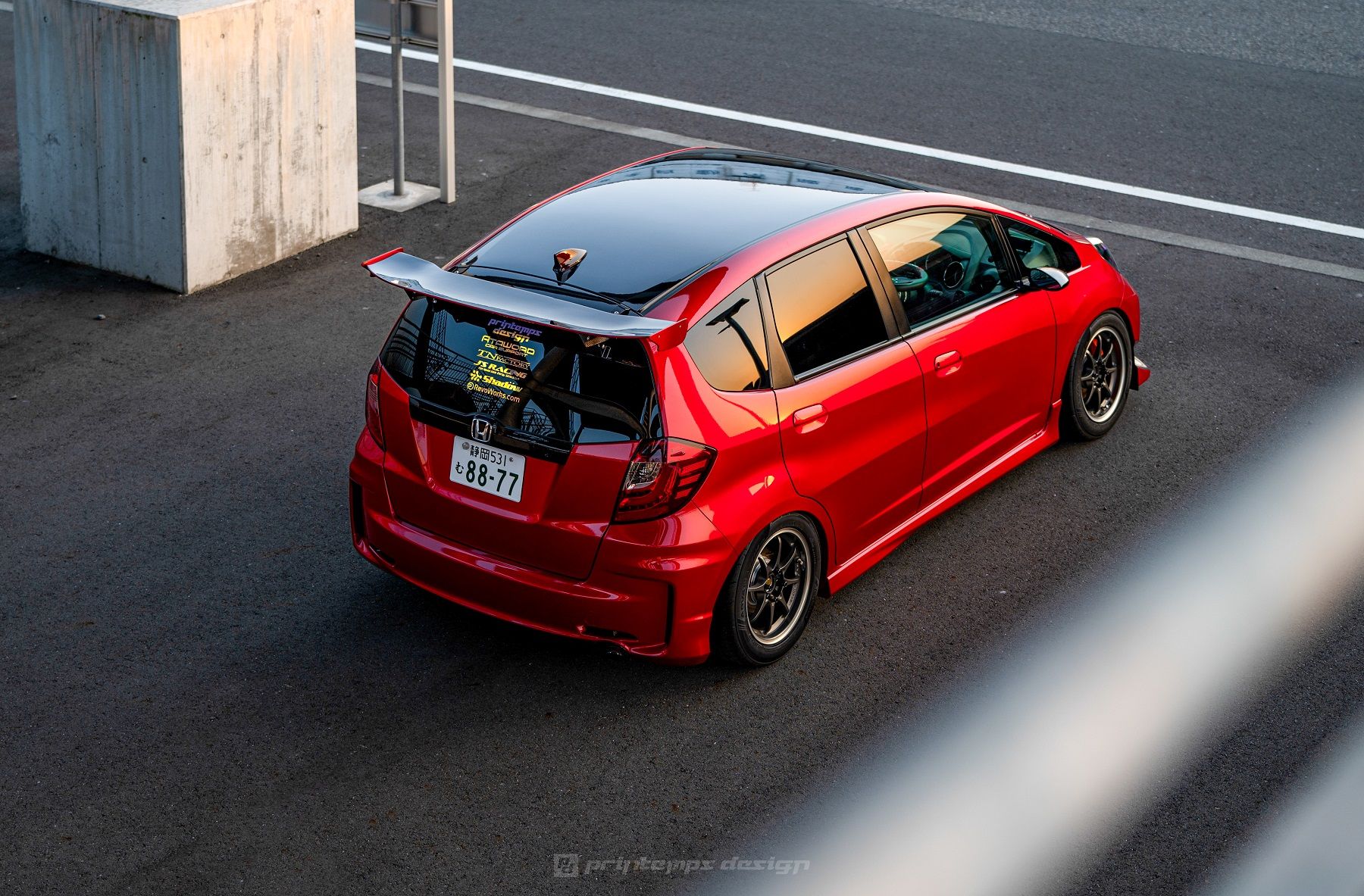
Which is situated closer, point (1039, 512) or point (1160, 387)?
point (1039, 512)

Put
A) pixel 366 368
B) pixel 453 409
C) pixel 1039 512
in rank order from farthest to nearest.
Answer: pixel 366 368 → pixel 1039 512 → pixel 453 409

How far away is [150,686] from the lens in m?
5.30

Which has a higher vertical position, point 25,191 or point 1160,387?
point 25,191

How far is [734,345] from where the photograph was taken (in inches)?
204

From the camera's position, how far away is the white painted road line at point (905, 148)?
1066 centimetres

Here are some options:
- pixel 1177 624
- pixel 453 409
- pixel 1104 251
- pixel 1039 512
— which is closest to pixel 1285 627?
pixel 1177 624

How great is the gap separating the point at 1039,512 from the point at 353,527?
3.16 metres

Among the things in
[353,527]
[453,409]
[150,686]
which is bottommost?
[150,686]

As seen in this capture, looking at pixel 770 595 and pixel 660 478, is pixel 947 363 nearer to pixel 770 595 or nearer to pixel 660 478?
pixel 770 595

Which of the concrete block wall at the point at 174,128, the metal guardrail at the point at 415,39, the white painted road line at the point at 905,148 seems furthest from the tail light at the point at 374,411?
the white painted road line at the point at 905,148

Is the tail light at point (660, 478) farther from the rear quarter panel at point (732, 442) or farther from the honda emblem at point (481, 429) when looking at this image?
the honda emblem at point (481, 429)

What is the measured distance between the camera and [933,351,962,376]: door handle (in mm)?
5953

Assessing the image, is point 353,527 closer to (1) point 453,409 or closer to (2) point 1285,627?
(1) point 453,409

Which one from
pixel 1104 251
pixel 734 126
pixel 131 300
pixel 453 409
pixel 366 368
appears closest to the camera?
pixel 453 409
